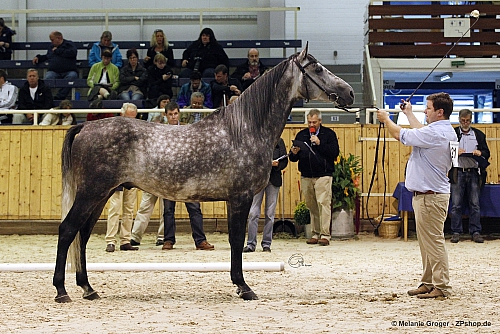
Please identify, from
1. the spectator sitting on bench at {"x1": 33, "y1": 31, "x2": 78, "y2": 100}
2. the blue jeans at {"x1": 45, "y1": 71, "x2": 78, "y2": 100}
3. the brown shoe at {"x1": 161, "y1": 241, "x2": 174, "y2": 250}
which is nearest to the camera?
the brown shoe at {"x1": 161, "y1": 241, "x2": 174, "y2": 250}

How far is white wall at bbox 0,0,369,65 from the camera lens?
1716cm

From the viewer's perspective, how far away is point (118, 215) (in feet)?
33.9

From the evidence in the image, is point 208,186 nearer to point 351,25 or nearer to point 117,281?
point 117,281

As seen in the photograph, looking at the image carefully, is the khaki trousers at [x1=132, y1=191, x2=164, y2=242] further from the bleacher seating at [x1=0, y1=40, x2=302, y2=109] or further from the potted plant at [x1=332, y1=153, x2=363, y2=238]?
the bleacher seating at [x1=0, y1=40, x2=302, y2=109]

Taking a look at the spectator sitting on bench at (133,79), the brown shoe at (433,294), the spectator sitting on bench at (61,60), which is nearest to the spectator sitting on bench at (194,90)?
the spectator sitting on bench at (133,79)

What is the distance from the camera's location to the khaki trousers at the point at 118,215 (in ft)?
33.6

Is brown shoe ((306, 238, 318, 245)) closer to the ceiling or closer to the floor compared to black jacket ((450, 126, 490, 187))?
closer to the floor

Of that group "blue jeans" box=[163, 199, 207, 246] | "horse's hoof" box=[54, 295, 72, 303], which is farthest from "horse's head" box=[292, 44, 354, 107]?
"blue jeans" box=[163, 199, 207, 246]

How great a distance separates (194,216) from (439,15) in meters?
8.79

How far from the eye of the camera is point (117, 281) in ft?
23.7

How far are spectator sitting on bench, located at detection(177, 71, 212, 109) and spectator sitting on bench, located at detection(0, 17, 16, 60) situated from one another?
5.50 metres

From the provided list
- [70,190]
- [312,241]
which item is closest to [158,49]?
[312,241]

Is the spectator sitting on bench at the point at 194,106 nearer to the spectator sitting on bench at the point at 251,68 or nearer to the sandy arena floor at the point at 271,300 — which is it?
the spectator sitting on bench at the point at 251,68

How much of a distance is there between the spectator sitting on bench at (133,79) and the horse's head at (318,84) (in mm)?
8431
